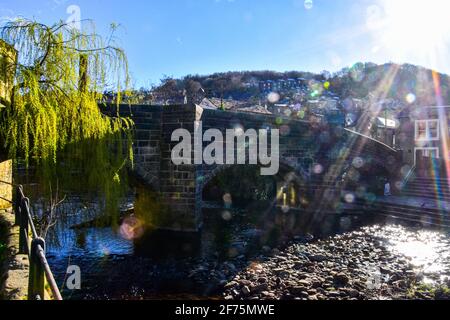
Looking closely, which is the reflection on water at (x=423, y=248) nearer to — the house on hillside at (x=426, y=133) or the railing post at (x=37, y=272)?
the railing post at (x=37, y=272)

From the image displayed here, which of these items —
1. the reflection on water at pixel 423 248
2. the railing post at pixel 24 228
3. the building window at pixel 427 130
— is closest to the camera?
the railing post at pixel 24 228

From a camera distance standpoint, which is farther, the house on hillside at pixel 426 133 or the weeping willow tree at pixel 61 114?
the house on hillside at pixel 426 133

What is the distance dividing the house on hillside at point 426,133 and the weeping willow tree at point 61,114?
73.5 ft

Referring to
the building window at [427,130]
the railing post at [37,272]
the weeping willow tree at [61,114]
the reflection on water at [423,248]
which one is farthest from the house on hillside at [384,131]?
the railing post at [37,272]

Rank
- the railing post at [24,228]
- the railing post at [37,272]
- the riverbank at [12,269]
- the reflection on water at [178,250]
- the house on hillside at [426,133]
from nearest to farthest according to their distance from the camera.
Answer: the railing post at [37,272] → the riverbank at [12,269] → the railing post at [24,228] → the reflection on water at [178,250] → the house on hillside at [426,133]

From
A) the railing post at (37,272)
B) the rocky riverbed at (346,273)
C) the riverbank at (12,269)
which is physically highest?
the railing post at (37,272)

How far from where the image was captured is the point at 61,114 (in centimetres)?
501

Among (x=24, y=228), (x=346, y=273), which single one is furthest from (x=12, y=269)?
(x=346, y=273)

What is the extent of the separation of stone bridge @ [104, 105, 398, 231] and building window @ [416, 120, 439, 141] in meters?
11.7

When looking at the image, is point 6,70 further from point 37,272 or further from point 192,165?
point 192,165

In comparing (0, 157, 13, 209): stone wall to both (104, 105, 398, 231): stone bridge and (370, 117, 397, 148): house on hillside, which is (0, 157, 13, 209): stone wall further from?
(370, 117, 397, 148): house on hillside

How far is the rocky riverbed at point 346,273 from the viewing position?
724 cm

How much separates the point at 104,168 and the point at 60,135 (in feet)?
3.03

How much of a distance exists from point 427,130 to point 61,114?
26367mm
